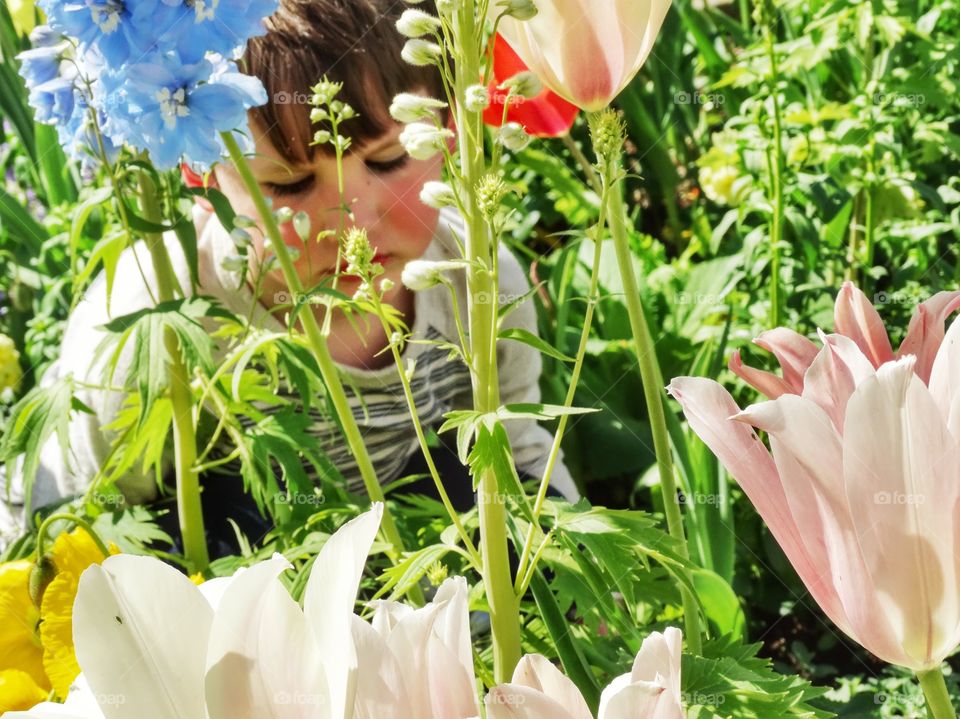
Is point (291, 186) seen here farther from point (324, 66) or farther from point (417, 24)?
point (417, 24)

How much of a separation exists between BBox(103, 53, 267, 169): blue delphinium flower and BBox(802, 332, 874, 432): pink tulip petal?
392mm

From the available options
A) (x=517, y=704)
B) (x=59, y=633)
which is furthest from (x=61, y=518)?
(x=517, y=704)

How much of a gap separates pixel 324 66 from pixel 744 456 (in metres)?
0.75

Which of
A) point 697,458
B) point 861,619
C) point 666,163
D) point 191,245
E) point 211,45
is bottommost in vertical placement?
Answer: point 697,458

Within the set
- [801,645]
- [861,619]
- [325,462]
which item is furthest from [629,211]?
[861,619]

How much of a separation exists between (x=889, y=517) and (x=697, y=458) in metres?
0.78

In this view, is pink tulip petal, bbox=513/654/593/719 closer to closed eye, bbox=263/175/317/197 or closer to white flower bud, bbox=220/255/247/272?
white flower bud, bbox=220/255/247/272

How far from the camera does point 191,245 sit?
2.52 ft

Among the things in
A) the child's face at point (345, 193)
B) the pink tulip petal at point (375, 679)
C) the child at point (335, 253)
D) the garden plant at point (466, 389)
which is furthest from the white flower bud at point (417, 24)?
the child's face at point (345, 193)

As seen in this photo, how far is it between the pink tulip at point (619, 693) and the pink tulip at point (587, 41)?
0.91ft

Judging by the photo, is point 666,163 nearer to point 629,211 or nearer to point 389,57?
point 629,211

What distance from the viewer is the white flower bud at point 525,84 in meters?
0.47

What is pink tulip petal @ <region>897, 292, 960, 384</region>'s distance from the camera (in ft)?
1.32

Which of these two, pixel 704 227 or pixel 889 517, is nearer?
pixel 889 517
